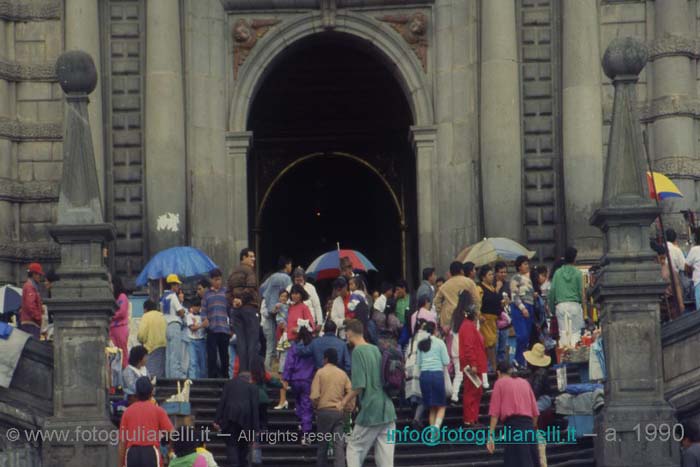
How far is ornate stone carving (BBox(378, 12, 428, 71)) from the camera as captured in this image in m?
33.9

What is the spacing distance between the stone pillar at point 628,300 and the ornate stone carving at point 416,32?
25.2 feet

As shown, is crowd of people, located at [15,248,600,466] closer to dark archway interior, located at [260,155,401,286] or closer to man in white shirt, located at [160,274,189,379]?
man in white shirt, located at [160,274,189,379]

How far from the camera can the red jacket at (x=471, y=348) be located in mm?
26711

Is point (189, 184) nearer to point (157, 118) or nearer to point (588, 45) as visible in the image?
point (157, 118)

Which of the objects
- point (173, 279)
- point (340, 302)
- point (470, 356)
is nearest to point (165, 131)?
point (173, 279)

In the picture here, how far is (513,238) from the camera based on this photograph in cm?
3244

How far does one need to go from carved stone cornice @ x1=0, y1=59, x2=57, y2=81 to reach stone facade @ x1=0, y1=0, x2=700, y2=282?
0.07 ft

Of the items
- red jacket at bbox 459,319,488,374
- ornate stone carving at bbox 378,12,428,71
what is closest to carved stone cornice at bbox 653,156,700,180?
ornate stone carving at bbox 378,12,428,71

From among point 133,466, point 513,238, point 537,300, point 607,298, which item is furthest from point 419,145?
point 133,466

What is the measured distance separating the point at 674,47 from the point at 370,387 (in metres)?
10.8

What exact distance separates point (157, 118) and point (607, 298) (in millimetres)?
9876

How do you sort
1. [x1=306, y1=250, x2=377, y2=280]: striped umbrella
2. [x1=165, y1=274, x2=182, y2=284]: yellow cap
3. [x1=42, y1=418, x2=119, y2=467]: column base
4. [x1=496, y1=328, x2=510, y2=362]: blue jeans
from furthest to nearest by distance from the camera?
[x1=306, y1=250, x2=377, y2=280]: striped umbrella
[x1=165, y1=274, x2=182, y2=284]: yellow cap
[x1=496, y1=328, x2=510, y2=362]: blue jeans
[x1=42, y1=418, x2=119, y2=467]: column base

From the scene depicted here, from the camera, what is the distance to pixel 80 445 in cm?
2502

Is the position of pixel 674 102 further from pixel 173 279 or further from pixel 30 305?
pixel 30 305
